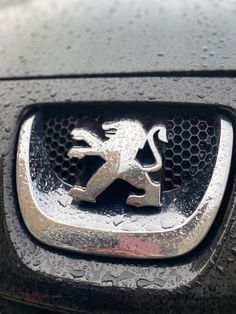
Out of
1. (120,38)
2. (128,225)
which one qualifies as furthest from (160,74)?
(128,225)

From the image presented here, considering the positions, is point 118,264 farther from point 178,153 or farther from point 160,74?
point 160,74

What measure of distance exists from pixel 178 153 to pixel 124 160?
0.14 meters

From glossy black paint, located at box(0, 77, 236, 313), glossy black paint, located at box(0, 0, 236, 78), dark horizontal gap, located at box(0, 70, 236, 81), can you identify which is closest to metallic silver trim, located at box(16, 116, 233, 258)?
glossy black paint, located at box(0, 77, 236, 313)

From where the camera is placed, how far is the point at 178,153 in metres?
1.60

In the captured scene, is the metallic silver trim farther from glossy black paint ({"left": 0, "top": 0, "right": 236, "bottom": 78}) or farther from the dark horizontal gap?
glossy black paint ({"left": 0, "top": 0, "right": 236, "bottom": 78})

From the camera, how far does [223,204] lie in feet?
4.97

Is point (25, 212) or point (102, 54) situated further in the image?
point (102, 54)

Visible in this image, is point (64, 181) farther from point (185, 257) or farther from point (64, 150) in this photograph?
point (185, 257)

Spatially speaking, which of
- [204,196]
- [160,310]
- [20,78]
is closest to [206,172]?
[204,196]

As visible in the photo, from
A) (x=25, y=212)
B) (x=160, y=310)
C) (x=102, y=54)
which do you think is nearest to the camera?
(x=160, y=310)

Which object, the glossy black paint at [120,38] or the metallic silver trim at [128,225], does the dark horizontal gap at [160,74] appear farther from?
the metallic silver trim at [128,225]

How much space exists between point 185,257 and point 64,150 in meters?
0.41

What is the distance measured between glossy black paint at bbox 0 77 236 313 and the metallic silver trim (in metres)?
0.02

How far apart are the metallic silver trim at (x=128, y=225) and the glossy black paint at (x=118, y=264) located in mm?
24
